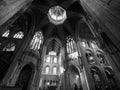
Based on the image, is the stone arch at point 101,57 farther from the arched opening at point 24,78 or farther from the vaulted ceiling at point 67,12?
the arched opening at point 24,78


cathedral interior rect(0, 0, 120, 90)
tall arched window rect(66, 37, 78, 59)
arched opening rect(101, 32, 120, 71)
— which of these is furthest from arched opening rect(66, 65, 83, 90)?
arched opening rect(101, 32, 120, 71)

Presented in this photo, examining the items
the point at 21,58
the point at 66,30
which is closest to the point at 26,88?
the point at 21,58

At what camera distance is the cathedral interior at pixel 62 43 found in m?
4.99

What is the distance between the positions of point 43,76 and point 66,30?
14.1 meters

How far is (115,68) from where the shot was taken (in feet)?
18.4

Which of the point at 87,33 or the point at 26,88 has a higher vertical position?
the point at 87,33

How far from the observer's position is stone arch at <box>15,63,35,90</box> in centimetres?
854

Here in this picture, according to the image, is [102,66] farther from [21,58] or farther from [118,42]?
[21,58]

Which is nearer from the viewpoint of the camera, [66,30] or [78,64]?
[78,64]

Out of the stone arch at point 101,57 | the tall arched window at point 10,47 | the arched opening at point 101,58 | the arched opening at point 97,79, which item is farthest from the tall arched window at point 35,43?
the arched opening at point 101,58

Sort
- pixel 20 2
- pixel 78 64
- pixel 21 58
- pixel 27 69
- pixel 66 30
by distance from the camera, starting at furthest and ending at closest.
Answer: pixel 66 30
pixel 78 64
pixel 27 69
pixel 21 58
pixel 20 2

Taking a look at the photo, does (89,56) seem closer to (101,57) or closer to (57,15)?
(101,57)

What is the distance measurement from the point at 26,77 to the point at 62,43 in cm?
1037

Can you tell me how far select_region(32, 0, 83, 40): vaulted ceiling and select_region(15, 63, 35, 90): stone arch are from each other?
26.4ft
